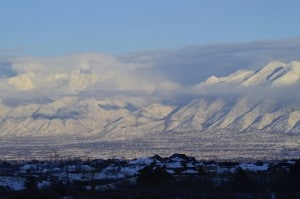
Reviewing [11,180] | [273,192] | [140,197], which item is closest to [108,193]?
[140,197]

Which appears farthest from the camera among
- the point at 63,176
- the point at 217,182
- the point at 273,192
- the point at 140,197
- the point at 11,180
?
the point at 63,176

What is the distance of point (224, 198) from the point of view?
75250 mm

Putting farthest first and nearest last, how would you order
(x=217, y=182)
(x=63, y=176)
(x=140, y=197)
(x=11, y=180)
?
(x=63, y=176) → (x=11, y=180) → (x=217, y=182) → (x=140, y=197)

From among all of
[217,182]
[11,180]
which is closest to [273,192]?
[217,182]

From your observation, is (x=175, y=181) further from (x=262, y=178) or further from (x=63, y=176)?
(x=63, y=176)

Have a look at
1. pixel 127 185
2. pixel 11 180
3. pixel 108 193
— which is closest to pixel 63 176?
pixel 11 180

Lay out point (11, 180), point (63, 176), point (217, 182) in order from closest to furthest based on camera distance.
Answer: point (217, 182), point (11, 180), point (63, 176)

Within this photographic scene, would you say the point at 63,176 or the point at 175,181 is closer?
the point at 175,181

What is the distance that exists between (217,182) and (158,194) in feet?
42.9

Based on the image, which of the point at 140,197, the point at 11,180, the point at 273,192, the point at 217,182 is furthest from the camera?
the point at 11,180

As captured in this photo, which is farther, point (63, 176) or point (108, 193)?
point (63, 176)

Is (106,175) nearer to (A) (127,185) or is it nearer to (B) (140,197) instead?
(A) (127,185)

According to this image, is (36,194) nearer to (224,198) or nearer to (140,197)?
(140,197)

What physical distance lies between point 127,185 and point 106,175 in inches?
1108
